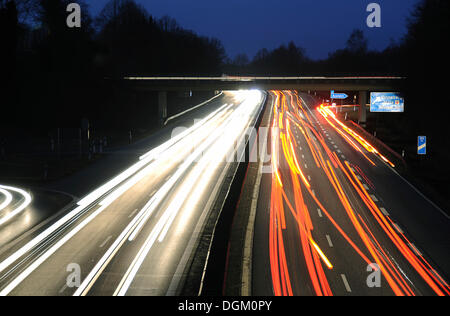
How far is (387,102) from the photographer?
47688mm

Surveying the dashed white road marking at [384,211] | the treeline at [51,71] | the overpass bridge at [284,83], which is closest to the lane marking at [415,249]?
the dashed white road marking at [384,211]

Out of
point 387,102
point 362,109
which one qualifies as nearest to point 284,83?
point 362,109

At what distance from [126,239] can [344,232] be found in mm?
9115

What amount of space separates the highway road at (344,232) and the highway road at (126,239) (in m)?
2.90

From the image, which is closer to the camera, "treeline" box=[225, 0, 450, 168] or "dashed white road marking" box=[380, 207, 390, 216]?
"dashed white road marking" box=[380, 207, 390, 216]

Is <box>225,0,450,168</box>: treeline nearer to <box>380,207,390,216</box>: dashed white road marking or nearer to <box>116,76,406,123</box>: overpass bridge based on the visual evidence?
<box>116,76,406,123</box>: overpass bridge

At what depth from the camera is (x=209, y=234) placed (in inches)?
747

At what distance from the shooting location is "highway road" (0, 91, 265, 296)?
13.9 metres

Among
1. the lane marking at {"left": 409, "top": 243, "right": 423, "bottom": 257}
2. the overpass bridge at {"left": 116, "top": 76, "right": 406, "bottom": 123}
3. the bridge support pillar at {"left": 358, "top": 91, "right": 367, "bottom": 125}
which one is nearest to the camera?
the lane marking at {"left": 409, "top": 243, "right": 423, "bottom": 257}

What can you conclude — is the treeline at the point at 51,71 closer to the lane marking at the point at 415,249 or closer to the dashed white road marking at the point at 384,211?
the dashed white road marking at the point at 384,211

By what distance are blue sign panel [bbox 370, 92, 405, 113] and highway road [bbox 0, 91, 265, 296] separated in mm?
21793

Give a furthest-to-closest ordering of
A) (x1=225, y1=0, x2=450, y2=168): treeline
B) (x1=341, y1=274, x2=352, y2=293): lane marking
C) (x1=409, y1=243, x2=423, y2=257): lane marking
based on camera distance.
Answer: (x1=225, y1=0, x2=450, y2=168): treeline
(x1=409, y1=243, x2=423, y2=257): lane marking
(x1=341, y1=274, x2=352, y2=293): lane marking

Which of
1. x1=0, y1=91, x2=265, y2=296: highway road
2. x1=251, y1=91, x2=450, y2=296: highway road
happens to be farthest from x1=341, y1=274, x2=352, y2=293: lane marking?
x1=0, y1=91, x2=265, y2=296: highway road

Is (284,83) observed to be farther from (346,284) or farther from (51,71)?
(346,284)
